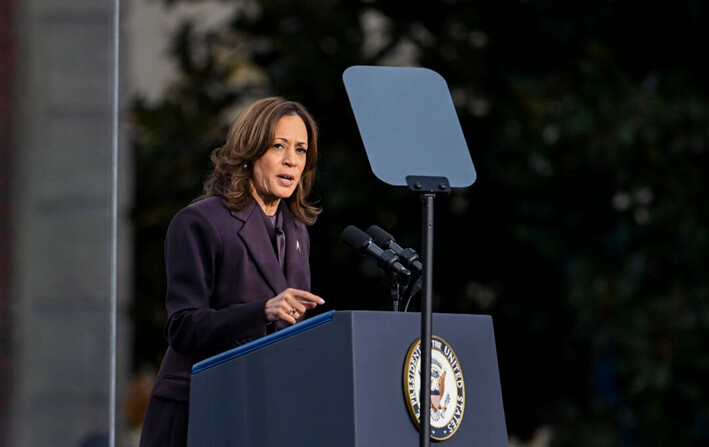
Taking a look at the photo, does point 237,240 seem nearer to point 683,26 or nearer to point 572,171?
point 572,171

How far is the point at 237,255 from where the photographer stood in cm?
307

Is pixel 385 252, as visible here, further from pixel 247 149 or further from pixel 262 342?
pixel 247 149

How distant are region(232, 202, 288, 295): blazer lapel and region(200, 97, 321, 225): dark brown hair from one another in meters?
0.03

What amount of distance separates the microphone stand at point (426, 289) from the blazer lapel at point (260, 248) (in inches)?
18.4

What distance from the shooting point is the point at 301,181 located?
10.8ft

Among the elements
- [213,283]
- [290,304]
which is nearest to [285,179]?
[213,283]

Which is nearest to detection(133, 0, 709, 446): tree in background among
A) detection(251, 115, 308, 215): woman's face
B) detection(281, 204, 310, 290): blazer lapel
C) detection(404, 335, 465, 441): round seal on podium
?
detection(281, 204, 310, 290): blazer lapel

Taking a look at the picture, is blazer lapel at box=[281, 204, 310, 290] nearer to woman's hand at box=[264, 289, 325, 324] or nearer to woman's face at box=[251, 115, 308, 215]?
woman's face at box=[251, 115, 308, 215]

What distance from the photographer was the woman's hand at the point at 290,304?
9.23 feet

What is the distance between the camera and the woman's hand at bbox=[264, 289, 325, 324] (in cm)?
281

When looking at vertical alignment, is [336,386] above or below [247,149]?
below

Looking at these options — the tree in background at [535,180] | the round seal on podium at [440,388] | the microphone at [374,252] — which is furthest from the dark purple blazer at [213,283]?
the tree in background at [535,180]

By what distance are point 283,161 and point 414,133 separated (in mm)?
367

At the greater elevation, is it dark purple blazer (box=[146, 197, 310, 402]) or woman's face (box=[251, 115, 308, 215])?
woman's face (box=[251, 115, 308, 215])
